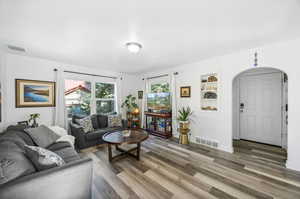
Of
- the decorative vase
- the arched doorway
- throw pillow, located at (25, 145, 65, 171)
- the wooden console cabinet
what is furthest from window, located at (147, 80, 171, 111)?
throw pillow, located at (25, 145, 65, 171)

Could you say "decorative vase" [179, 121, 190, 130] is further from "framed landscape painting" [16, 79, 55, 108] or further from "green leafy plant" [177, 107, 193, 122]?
"framed landscape painting" [16, 79, 55, 108]

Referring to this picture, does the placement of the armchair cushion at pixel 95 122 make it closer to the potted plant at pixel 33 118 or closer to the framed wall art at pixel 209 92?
the potted plant at pixel 33 118

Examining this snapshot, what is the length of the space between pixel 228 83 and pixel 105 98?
151 inches

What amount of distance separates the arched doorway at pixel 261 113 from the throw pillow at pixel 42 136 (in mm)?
4040

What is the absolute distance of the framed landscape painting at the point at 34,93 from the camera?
295 centimetres

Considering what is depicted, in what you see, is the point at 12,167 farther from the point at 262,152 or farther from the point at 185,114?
the point at 262,152

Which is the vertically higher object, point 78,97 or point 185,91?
point 185,91

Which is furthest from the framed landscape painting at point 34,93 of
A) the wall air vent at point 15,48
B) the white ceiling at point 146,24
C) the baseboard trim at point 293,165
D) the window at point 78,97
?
Result: the baseboard trim at point 293,165

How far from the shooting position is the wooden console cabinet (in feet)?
13.4

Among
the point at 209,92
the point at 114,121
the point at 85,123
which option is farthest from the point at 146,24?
the point at 114,121

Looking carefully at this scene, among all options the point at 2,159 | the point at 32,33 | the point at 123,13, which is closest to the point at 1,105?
the point at 32,33

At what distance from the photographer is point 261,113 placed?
3.52m

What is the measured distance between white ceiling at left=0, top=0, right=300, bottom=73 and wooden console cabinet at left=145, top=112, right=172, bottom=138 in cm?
223

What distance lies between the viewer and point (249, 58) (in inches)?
106
